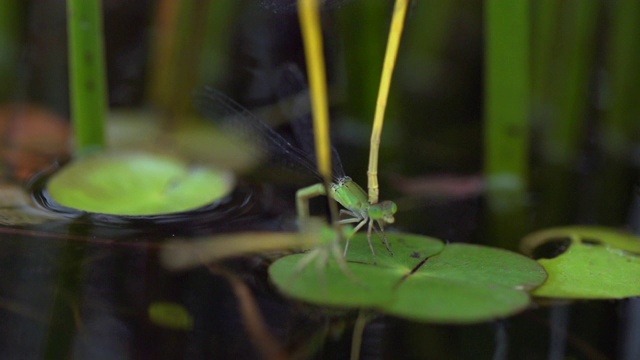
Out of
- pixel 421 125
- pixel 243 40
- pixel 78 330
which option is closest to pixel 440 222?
pixel 421 125

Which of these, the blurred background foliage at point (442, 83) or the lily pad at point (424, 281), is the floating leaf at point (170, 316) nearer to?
the lily pad at point (424, 281)

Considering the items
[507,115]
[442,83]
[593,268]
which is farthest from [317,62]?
[442,83]

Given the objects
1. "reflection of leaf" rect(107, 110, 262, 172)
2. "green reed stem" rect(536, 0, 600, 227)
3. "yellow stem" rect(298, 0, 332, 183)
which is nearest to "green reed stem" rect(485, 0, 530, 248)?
"green reed stem" rect(536, 0, 600, 227)

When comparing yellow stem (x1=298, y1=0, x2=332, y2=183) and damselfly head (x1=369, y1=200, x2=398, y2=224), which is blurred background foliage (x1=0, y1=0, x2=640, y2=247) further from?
yellow stem (x1=298, y1=0, x2=332, y2=183)

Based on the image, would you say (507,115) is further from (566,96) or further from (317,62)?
(317,62)

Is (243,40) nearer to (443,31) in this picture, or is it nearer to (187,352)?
(443,31)

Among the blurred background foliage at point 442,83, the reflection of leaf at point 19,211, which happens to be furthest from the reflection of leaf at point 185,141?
the reflection of leaf at point 19,211
